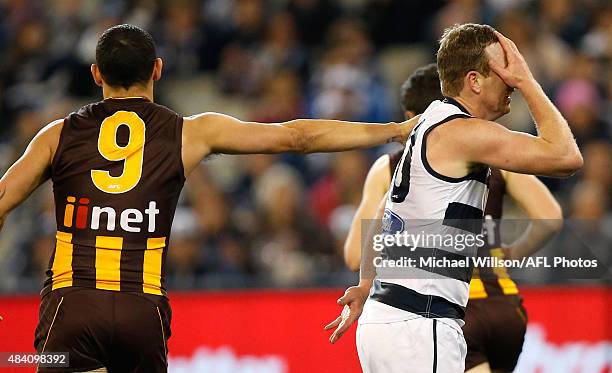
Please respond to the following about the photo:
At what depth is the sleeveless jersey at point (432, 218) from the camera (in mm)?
4492

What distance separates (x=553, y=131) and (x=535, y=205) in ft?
4.99

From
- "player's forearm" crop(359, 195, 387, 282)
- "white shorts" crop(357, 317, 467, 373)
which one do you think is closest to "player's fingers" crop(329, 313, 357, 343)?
"player's forearm" crop(359, 195, 387, 282)

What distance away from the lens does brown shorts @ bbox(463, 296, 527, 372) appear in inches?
227

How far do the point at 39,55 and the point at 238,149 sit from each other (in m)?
9.23

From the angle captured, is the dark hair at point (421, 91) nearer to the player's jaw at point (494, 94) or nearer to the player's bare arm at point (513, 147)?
the player's jaw at point (494, 94)

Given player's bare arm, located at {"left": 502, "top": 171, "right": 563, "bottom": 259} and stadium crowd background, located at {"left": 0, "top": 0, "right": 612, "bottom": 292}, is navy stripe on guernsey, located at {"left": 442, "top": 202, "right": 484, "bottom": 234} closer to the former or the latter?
player's bare arm, located at {"left": 502, "top": 171, "right": 563, "bottom": 259}

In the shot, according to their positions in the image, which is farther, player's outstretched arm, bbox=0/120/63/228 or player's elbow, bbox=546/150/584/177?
player's outstretched arm, bbox=0/120/63/228

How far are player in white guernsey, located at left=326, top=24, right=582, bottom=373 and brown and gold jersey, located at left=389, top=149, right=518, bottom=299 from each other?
1.17m

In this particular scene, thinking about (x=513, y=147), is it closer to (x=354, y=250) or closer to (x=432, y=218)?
(x=432, y=218)

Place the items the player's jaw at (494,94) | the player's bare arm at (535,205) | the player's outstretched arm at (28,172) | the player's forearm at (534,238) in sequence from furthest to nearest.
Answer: the player's forearm at (534,238)
the player's bare arm at (535,205)
the player's outstretched arm at (28,172)
the player's jaw at (494,94)

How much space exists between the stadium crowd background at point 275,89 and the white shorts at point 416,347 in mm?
4106

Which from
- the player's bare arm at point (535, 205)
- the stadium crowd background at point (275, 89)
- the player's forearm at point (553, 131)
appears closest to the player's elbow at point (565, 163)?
the player's forearm at point (553, 131)

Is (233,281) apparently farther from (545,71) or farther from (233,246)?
(545,71)

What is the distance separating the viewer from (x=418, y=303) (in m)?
4.52
